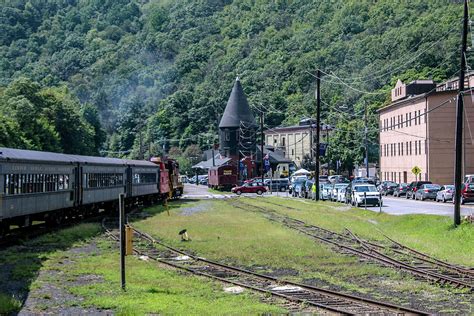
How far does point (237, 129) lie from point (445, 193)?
76.1 meters

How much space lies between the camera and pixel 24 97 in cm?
9212

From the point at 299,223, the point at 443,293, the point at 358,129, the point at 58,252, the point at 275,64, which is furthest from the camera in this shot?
the point at 275,64

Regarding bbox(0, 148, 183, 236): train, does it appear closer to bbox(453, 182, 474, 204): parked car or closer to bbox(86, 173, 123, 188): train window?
bbox(86, 173, 123, 188): train window

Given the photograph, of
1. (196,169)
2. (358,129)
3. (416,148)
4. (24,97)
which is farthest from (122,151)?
(416,148)

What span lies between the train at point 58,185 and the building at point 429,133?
3654 centimetres

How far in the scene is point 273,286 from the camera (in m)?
16.8

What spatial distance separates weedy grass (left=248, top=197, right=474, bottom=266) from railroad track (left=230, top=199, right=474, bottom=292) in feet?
2.43

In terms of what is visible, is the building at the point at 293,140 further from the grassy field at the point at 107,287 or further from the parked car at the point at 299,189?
the grassy field at the point at 107,287

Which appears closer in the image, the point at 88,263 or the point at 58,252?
the point at 88,263

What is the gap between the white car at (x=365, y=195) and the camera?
174ft

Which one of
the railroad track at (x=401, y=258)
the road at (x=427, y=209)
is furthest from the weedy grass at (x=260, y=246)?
the road at (x=427, y=209)

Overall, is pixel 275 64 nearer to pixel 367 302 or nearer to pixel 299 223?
pixel 299 223

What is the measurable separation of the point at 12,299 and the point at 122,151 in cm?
16994

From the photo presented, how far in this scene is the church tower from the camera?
13188 centimetres
